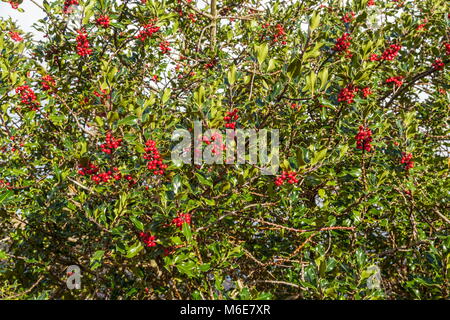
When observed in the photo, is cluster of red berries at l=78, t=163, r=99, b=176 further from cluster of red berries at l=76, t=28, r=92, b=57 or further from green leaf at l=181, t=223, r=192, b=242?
cluster of red berries at l=76, t=28, r=92, b=57

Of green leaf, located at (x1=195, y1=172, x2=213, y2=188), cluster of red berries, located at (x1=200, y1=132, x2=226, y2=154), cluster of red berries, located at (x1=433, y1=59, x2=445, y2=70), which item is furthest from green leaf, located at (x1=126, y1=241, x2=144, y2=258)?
cluster of red berries, located at (x1=433, y1=59, x2=445, y2=70)

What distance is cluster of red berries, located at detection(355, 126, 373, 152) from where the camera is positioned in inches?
106

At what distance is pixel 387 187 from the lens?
2670mm

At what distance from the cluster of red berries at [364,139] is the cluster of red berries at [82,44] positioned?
2.70 metres

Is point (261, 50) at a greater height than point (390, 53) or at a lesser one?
lesser

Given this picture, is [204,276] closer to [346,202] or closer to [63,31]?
[346,202]

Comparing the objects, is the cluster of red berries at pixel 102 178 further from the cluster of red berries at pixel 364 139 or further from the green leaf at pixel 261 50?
the cluster of red berries at pixel 364 139

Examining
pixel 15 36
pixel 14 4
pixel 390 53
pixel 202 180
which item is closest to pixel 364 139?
pixel 390 53

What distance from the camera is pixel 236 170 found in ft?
8.91

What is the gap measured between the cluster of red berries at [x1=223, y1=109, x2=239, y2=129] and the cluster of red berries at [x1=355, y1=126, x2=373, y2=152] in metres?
1.00

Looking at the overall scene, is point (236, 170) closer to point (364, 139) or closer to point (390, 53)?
point (364, 139)

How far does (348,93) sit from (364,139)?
15.8 inches

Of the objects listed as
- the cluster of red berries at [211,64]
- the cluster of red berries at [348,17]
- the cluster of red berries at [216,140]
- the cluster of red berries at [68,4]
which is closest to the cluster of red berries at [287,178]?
the cluster of red berries at [216,140]

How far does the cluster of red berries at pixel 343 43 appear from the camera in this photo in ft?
10.4
